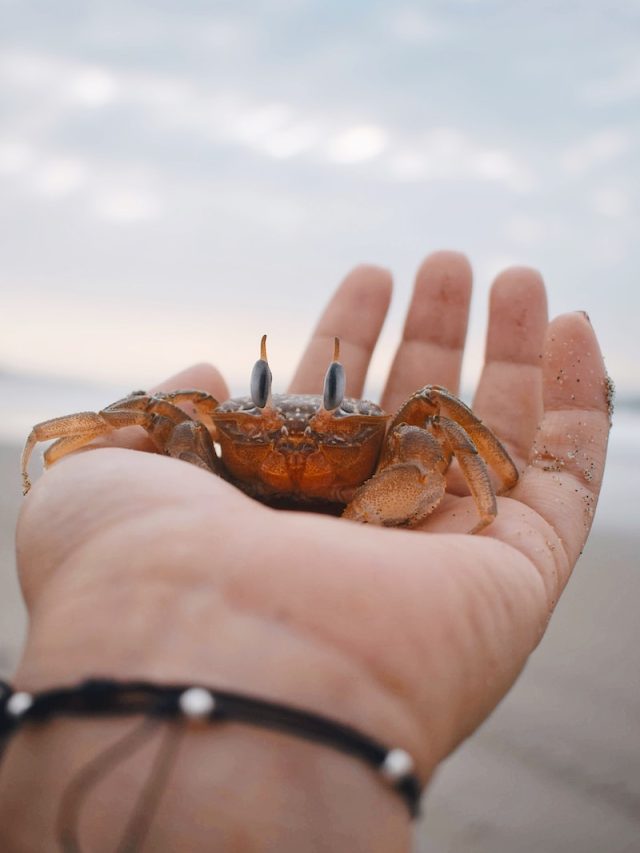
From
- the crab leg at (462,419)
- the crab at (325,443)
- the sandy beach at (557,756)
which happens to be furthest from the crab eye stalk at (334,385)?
the sandy beach at (557,756)

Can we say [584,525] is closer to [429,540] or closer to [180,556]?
[429,540]

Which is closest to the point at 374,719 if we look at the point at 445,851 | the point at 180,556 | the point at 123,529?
the point at 180,556

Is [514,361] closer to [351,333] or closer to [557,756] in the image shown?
[351,333]

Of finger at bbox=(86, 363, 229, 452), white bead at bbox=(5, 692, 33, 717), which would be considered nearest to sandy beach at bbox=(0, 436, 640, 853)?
finger at bbox=(86, 363, 229, 452)

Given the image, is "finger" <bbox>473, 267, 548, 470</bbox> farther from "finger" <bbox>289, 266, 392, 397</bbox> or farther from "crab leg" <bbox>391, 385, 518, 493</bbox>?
"finger" <bbox>289, 266, 392, 397</bbox>

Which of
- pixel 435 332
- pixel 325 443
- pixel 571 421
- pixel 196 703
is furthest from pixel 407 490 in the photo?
pixel 196 703

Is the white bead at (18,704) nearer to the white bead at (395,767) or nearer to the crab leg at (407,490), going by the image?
the white bead at (395,767)
